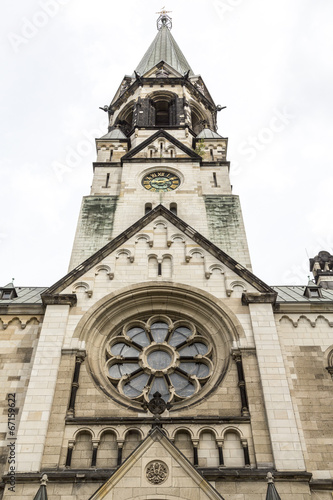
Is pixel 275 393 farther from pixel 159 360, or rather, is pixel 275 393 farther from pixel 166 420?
pixel 159 360

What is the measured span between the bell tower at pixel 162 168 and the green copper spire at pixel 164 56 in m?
1.87

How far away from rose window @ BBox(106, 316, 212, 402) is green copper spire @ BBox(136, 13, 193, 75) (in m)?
23.0

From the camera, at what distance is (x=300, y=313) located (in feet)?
55.6

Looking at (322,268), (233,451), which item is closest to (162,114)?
(322,268)

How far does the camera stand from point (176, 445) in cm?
1316

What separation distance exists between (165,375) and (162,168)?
12.9m

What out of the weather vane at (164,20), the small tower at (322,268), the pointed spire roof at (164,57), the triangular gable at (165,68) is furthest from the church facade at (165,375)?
the weather vane at (164,20)

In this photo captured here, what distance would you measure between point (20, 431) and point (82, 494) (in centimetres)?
229

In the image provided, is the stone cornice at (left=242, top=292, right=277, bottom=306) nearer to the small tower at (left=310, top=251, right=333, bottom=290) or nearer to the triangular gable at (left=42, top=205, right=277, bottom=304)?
the triangular gable at (left=42, top=205, right=277, bottom=304)

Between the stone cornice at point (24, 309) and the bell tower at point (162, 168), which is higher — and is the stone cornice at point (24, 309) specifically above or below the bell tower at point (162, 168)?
below

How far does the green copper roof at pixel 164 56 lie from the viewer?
37781 mm

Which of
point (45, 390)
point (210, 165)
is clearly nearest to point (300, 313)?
point (45, 390)

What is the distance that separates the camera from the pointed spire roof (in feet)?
124

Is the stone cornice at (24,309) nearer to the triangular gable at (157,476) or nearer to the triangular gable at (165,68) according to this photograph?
the triangular gable at (157,476)
